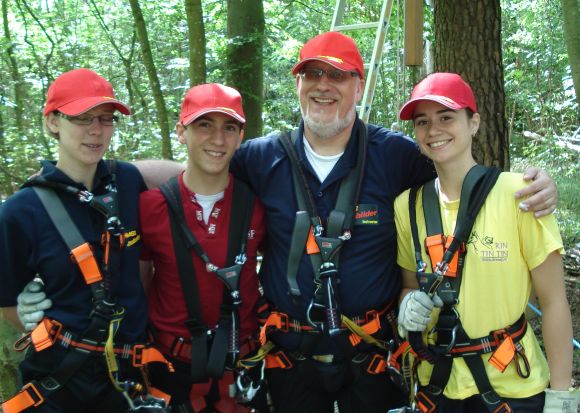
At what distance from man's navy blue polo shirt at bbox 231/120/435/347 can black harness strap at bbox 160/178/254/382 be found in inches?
9.7

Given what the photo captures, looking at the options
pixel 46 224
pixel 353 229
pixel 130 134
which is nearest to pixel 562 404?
pixel 353 229

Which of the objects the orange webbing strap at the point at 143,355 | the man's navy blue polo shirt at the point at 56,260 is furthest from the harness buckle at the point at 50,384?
the orange webbing strap at the point at 143,355

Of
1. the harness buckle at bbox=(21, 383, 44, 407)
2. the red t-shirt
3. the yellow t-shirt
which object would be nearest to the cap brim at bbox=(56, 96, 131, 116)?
the red t-shirt

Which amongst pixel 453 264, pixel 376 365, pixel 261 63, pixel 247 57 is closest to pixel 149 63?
pixel 247 57

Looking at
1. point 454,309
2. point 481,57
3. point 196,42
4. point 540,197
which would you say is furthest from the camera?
point 196,42

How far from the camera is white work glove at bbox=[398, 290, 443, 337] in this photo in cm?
277

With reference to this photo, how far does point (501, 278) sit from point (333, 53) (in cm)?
165

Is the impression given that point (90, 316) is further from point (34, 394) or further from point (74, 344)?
point (34, 394)

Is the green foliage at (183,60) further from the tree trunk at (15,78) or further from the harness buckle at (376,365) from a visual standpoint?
the harness buckle at (376,365)

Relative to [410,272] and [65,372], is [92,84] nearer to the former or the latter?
[65,372]

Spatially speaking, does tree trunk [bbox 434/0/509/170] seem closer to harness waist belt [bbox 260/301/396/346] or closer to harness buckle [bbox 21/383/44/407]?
harness waist belt [bbox 260/301/396/346]

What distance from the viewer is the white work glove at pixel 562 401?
2.63 m

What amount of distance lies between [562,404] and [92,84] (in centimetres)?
297

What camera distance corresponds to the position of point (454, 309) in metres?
2.76
